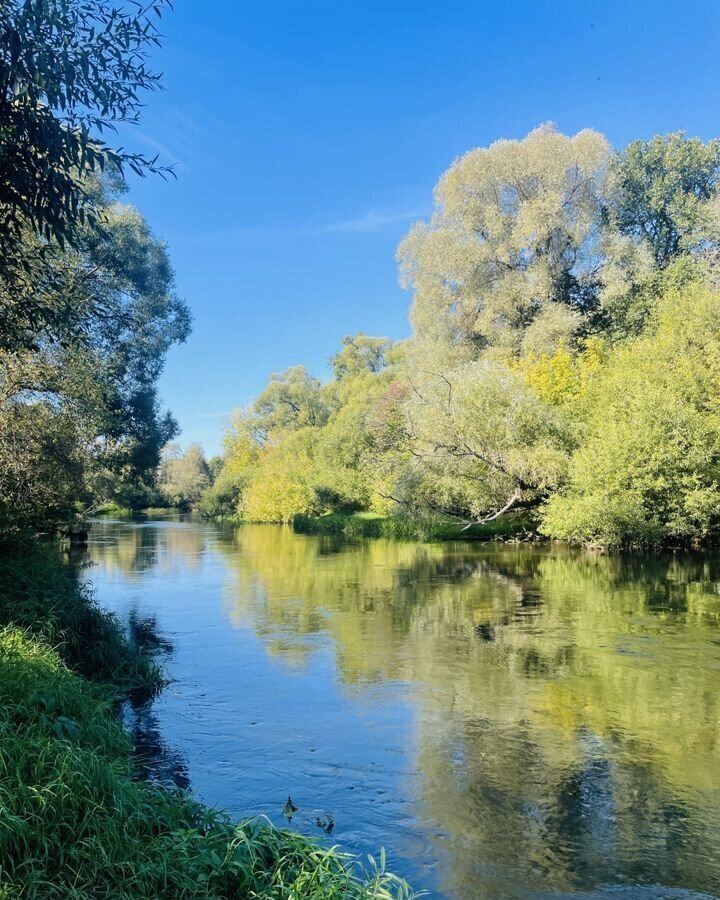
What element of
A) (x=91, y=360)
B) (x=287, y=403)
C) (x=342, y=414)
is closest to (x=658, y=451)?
(x=91, y=360)

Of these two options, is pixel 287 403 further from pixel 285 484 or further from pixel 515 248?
pixel 515 248

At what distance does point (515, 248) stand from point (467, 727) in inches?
1276

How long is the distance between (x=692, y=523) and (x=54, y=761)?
2698 cm

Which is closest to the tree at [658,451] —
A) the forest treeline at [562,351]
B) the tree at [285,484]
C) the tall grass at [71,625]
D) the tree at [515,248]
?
the forest treeline at [562,351]

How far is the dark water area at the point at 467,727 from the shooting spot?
5.70 meters

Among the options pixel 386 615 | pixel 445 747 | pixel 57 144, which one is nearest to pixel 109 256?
pixel 386 615

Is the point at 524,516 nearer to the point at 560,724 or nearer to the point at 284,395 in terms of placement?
the point at 560,724

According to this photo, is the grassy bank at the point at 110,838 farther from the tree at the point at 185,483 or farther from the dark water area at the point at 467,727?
the tree at the point at 185,483

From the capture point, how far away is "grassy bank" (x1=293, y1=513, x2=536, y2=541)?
3528cm

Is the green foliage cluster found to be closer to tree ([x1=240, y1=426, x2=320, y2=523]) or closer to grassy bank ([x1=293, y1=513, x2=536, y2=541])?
grassy bank ([x1=293, y1=513, x2=536, y2=541])

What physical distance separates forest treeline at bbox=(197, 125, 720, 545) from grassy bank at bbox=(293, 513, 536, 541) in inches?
35.6

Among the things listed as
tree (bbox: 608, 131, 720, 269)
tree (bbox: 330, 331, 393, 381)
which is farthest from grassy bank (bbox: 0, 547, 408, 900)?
tree (bbox: 330, 331, 393, 381)

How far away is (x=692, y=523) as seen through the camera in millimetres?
27578

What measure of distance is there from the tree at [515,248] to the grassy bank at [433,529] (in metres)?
8.69
